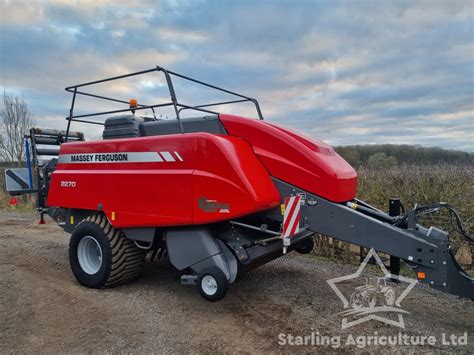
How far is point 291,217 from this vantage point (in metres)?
3.86

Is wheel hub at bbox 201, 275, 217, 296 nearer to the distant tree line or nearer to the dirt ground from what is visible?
the dirt ground

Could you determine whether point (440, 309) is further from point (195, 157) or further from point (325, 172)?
point (195, 157)

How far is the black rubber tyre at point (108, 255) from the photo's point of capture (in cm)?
465


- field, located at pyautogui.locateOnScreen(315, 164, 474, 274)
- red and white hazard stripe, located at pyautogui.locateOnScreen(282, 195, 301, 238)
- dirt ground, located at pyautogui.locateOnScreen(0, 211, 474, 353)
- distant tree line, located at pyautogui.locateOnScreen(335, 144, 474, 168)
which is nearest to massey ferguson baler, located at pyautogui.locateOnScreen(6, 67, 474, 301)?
red and white hazard stripe, located at pyautogui.locateOnScreen(282, 195, 301, 238)

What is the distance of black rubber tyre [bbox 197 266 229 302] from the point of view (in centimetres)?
378

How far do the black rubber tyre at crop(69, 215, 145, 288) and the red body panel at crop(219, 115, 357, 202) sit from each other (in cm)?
199

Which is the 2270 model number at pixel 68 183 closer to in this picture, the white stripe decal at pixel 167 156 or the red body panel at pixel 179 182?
the red body panel at pixel 179 182

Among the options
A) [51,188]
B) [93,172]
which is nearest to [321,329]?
[93,172]

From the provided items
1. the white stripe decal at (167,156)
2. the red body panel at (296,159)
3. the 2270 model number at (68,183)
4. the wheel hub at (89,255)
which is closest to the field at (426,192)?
the red body panel at (296,159)

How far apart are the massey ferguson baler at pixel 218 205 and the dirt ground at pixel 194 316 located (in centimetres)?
38

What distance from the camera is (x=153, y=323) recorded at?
3.85 meters

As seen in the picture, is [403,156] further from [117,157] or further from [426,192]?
[117,157]

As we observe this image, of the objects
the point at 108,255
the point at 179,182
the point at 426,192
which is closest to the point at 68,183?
the point at 108,255

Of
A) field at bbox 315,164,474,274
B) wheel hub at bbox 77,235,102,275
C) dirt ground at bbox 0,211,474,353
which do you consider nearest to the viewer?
dirt ground at bbox 0,211,474,353
